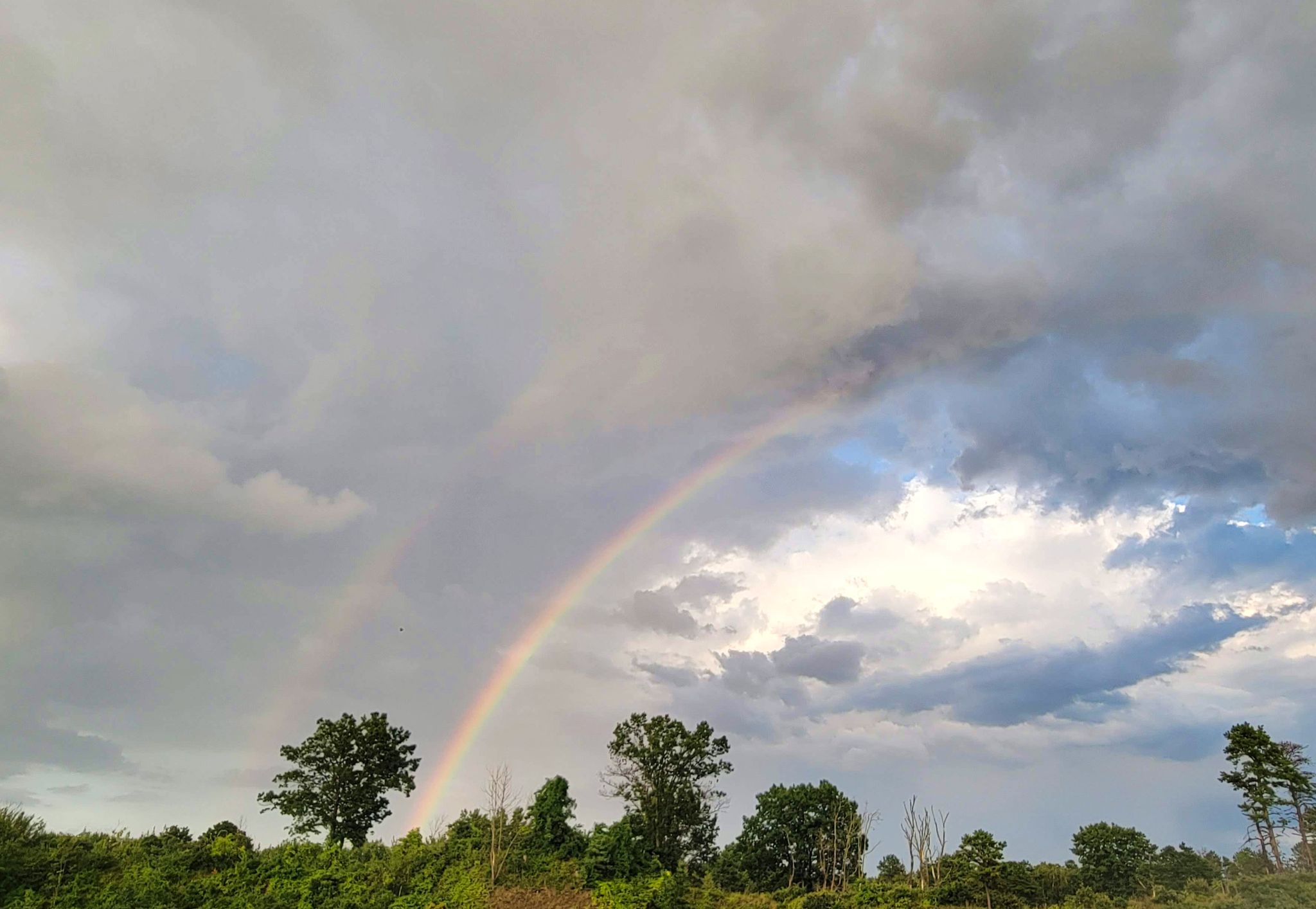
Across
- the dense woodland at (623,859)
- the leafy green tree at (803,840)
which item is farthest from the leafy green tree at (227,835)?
the leafy green tree at (803,840)

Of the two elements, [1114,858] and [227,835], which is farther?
[1114,858]

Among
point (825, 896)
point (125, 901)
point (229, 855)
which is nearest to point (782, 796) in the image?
point (825, 896)

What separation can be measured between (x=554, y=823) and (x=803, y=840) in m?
35.8

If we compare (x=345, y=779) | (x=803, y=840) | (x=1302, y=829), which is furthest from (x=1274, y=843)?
(x=345, y=779)

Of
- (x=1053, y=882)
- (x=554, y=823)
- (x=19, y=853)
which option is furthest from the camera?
(x=1053, y=882)

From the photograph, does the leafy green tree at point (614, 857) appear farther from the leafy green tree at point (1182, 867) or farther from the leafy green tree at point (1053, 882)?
the leafy green tree at point (1182, 867)

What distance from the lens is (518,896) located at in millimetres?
46250

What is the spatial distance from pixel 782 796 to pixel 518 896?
132 ft

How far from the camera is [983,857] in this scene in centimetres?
6625

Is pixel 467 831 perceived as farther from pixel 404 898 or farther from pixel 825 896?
pixel 825 896

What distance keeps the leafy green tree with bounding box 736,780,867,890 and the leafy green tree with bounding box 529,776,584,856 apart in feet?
104

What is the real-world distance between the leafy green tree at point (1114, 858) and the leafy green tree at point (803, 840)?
23.5 meters

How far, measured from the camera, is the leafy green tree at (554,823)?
5181 centimetres

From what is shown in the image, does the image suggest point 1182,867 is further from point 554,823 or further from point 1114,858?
point 554,823
